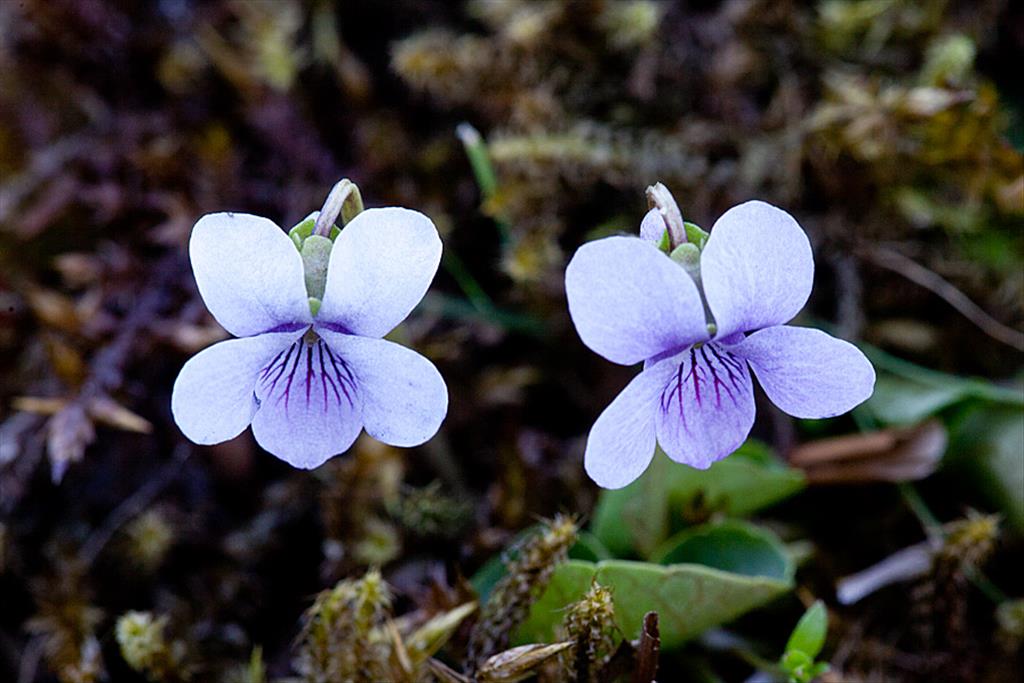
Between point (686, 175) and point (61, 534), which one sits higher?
point (686, 175)

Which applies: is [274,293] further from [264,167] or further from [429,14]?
[429,14]

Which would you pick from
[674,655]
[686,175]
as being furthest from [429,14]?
[674,655]

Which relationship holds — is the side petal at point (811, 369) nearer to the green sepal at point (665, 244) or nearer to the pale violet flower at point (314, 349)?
the green sepal at point (665, 244)

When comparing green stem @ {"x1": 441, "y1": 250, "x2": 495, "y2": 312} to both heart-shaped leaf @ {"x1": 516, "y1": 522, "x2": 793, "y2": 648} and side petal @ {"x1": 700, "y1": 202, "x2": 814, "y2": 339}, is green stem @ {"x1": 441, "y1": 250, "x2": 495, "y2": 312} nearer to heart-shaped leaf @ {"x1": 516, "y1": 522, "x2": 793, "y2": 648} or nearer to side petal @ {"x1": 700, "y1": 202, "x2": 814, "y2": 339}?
heart-shaped leaf @ {"x1": 516, "y1": 522, "x2": 793, "y2": 648}

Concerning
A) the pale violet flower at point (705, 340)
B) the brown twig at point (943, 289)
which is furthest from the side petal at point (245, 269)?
the brown twig at point (943, 289)

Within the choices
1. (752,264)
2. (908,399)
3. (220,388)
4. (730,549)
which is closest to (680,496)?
(730,549)

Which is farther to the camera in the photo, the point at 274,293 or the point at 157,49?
the point at 157,49

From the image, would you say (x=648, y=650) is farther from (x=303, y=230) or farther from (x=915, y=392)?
(x=915, y=392)

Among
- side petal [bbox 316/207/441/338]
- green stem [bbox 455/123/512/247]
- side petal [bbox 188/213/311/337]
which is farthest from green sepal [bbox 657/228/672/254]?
green stem [bbox 455/123/512/247]
